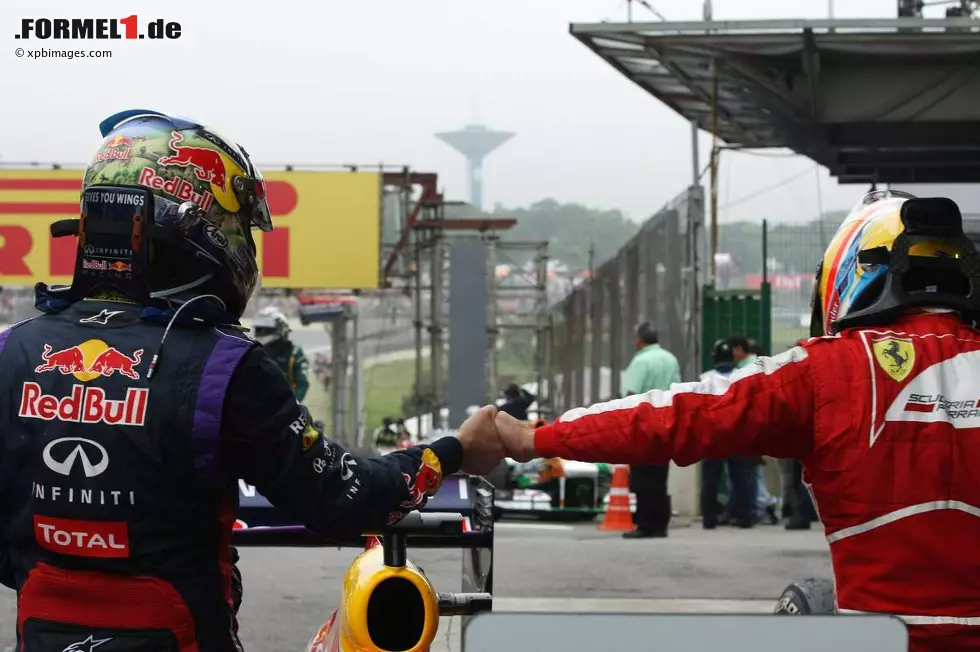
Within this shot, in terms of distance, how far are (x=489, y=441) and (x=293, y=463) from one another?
768mm

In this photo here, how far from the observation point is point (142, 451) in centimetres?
257

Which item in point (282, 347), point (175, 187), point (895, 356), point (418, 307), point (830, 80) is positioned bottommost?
point (282, 347)

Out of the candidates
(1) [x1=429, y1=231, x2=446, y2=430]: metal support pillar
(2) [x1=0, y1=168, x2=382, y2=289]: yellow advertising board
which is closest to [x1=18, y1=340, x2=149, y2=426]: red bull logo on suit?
(2) [x1=0, y1=168, x2=382, y2=289]: yellow advertising board

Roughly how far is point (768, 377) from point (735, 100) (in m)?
12.3

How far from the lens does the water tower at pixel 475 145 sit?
116 meters

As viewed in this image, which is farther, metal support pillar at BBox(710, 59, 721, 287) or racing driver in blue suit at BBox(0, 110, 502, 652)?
metal support pillar at BBox(710, 59, 721, 287)

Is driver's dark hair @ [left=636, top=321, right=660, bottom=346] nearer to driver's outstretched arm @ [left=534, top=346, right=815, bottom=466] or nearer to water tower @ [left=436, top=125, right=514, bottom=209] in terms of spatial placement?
driver's outstretched arm @ [left=534, top=346, right=815, bottom=466]

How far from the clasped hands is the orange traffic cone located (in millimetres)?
9578

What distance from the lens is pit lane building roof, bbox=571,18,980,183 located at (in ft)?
38.0

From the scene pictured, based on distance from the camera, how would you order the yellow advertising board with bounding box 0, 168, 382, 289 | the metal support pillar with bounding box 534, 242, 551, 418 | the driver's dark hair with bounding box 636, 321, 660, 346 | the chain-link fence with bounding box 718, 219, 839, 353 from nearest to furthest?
the driver's dark hair with bounding box 636, 321, 660, 346, the chain-link fence with bounding box 718, 219, 839, 353, the yellow advertising board with bounding box 0, 168, 382, 289, the metal support pillar with bounding box 534, 242, 551, 418

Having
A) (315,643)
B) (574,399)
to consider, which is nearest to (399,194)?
(574,399)

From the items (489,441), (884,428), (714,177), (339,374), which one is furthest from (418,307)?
(884,428)

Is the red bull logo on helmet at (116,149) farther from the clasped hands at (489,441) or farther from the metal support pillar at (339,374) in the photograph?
the metal support pillar at (339,374)

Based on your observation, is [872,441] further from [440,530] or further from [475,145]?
[475,145]
